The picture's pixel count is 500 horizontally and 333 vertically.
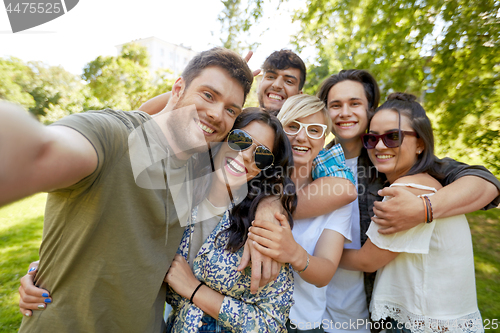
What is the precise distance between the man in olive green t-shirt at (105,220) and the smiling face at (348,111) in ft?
4.67

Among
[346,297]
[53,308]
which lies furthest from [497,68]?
[53,308]

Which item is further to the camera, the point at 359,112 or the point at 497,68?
the point at 497,68

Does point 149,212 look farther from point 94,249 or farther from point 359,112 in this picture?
point 359,112

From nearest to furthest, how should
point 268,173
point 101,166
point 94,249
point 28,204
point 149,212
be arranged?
1. point 101,166
2. point 94,249
3. point 149,212
4. point 268,173
5. point 28,204

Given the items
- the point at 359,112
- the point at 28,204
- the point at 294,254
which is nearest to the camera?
the point at 294,254

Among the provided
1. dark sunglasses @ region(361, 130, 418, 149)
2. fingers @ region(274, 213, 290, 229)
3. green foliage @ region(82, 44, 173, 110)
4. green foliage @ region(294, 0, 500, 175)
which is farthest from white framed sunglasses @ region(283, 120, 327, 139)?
green foliage @ region(82, 44, 173, 110)

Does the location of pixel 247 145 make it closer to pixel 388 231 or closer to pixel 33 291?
pixel 388 231

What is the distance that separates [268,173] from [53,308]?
1455mm

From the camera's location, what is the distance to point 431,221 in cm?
175

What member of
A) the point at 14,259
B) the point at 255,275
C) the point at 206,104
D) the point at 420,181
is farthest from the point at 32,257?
the point at 420,181

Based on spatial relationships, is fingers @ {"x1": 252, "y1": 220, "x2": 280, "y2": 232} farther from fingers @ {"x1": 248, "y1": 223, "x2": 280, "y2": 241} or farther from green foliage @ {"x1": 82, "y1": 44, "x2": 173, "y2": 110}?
green foliage @ {"x1": 82, "y1": 44, "x2": 173, "y2": 110}

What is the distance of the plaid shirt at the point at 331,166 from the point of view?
2128mm

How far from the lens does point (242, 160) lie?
6.23 ft

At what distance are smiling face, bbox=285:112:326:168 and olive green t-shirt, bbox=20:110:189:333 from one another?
48.1 inches
